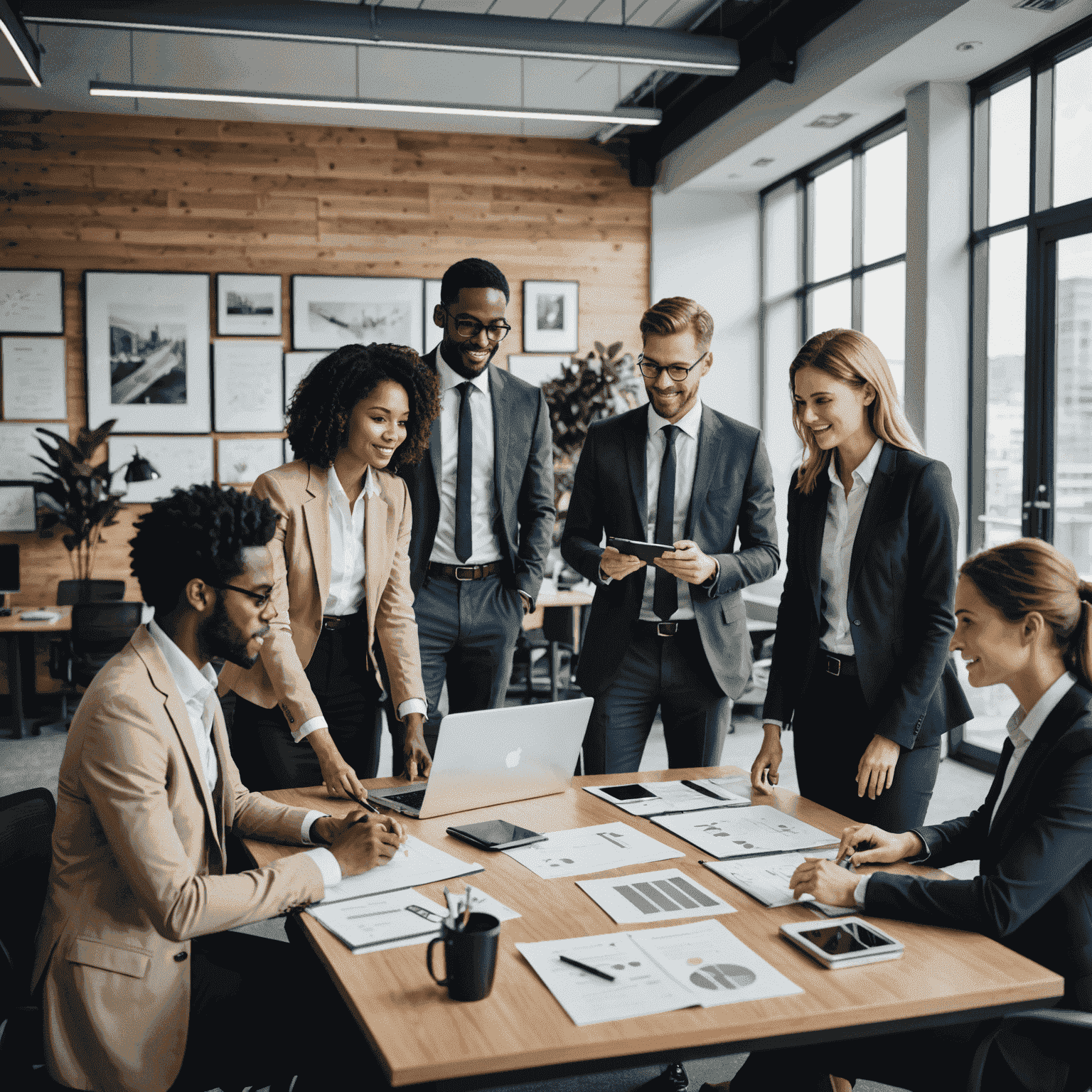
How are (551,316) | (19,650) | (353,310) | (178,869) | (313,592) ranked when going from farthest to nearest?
(551,316) < (353,310) < (19,650) < (313,592) < (178,869)

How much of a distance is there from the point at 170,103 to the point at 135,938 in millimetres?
6803

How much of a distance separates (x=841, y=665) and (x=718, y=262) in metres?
6.31

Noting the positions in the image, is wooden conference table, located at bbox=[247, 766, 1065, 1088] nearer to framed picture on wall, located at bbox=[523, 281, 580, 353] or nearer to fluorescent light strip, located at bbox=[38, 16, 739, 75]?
fluorescent light strip, located at bbox=[38, 16, 739, 75]

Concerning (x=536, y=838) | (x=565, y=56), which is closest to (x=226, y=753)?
(x=536, y=838)

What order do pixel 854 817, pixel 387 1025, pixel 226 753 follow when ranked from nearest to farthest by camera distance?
pixel 387 1025, pixel 226 753, pixel 854 817

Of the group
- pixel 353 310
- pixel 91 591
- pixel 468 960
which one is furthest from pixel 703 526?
pixel 353 310

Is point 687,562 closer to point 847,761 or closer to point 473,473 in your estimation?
point 847,761

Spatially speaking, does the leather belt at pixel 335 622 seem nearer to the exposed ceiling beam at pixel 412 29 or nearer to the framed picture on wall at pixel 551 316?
the exposed ceiling beam at pixel 412 29

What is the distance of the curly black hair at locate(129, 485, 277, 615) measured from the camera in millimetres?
1675

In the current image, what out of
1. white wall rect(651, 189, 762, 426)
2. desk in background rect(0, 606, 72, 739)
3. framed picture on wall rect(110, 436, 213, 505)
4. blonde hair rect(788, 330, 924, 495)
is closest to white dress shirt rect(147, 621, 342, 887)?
blonde hair rect(788, 330, 924, 495)

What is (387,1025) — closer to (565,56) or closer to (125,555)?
(565,56)

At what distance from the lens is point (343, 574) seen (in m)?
2.49

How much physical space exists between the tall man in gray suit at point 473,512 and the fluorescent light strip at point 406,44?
2998mm

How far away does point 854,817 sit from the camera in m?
2.25
